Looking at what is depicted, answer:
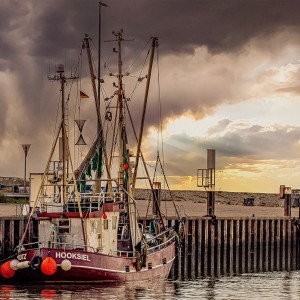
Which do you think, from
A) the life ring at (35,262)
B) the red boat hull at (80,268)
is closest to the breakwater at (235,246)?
the red boat hull at (80,268)

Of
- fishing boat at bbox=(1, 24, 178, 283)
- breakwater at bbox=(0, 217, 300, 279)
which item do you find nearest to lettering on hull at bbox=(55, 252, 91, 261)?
fishing boat at bbox=(1, 24, 178, 283)

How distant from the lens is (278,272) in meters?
60.1

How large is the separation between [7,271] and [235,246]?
22.5 m

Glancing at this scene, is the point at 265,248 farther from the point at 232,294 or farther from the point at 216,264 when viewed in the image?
the point at 232,294

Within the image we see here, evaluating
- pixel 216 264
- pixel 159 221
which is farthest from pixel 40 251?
pixel 216 264

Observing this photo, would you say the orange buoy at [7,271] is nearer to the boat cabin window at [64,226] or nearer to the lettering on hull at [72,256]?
the lettering on hull at [72,256]

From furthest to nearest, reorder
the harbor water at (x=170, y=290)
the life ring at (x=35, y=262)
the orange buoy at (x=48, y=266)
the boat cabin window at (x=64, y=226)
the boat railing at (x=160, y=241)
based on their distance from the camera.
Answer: the boat railing at (x=160, y=241) → the boat cabin window at (x=64, y=226) → the life ring at (x=35, y=262) → the orange buoy at (x=48, y=266) → the harbor water at (x=170, y=290)

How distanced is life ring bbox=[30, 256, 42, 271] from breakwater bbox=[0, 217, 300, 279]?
37.3ft

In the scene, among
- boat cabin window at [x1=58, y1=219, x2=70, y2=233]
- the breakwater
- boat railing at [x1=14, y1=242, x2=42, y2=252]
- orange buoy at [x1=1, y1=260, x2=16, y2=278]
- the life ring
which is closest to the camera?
the life ring

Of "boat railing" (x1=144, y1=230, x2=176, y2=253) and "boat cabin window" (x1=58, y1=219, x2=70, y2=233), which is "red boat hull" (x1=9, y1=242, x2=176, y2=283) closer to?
"boat cabin window" (x1=58, y1=219, x2=70, y2=233)

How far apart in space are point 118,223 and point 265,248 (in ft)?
63.5

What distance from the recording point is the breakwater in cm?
5997

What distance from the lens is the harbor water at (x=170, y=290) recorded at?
141 feet

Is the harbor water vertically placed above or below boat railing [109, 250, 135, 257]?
below
